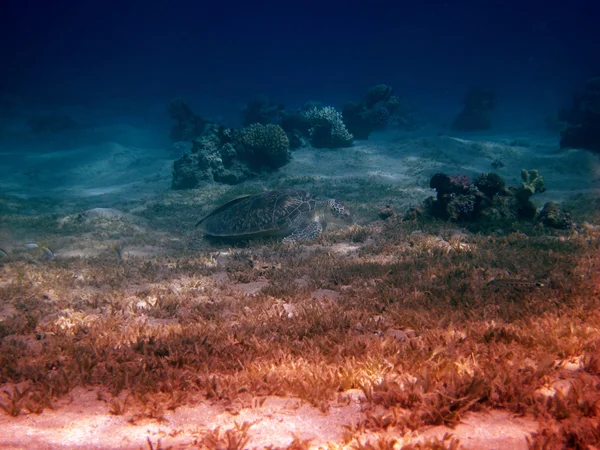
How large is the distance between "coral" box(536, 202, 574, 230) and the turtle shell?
647cm

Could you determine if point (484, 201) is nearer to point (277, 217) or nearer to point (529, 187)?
point (529, 187)

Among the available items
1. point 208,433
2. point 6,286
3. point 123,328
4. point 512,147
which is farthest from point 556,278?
point 512,147

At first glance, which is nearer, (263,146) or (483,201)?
(483,201)

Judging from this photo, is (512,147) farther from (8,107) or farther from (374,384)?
(8,107)

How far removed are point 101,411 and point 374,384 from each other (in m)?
2.48

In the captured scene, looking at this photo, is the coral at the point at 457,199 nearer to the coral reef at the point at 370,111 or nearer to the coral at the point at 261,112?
the coral at the point at 261,112

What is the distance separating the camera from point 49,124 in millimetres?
38969

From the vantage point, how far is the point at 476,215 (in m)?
9.05

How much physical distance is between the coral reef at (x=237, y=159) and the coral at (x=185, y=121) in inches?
618

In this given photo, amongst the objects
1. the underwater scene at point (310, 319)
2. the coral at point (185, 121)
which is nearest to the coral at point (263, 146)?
the underwater scene at point (310, 319)

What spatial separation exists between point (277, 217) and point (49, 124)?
1774 inches

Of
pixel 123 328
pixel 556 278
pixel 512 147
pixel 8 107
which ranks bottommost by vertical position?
pixel 123 328

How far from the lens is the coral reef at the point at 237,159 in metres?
17.1

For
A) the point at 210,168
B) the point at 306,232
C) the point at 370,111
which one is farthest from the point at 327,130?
the point at 306,232
